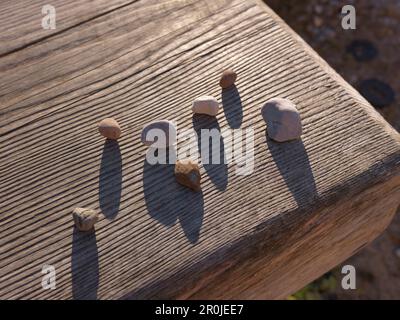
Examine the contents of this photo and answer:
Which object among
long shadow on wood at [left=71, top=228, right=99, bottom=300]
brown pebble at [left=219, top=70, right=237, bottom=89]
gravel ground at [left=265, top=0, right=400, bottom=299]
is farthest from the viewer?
gravel ground at [left=265, top=0, right=400, bottom=299]

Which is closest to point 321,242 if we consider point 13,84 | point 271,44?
point 271,44

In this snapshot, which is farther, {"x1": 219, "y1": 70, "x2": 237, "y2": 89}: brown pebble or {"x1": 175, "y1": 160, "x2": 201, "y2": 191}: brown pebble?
{"x1": 219, "y1": 70, "x2": 237, "y2": 89}: brown pebble

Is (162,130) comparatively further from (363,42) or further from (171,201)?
(363,42)

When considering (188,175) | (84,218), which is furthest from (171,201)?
(84,218)

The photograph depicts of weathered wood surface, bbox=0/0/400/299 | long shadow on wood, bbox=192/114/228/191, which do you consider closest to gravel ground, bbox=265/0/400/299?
weathered wood surface, bbox=0/0/400/299

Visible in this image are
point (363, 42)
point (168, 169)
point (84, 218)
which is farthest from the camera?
point (363, 42)

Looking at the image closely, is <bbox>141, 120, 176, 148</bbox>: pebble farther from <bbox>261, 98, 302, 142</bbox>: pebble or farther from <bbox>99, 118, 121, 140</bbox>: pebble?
<bbox>261, 98, 302, 142</bbox>: pebble
